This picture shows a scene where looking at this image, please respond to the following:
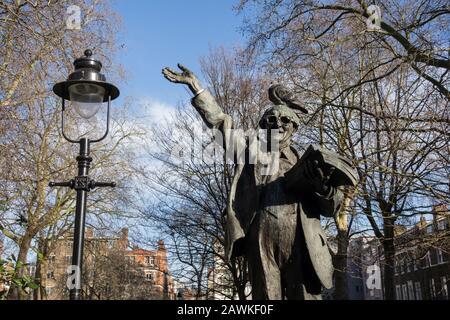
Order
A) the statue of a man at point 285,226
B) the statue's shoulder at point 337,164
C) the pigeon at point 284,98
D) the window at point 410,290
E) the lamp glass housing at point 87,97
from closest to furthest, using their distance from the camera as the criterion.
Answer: the statue's shoulder at point 337,164
the statue of a man at point 285,226
the pigeon at point 284,98
the lamp glass housing at point 87,97
the window at point 410,290

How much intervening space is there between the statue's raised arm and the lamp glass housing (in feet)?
5.30

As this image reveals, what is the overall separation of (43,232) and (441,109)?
18242 millimetres

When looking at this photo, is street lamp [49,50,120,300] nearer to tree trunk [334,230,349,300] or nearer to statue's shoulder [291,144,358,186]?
statue's shoulder [291,144,358,186]

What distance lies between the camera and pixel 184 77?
4.02m

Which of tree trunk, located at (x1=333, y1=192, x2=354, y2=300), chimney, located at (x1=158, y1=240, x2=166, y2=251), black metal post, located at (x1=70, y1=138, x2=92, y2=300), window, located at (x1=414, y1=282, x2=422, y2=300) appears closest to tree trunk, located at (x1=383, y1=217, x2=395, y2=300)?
tree trunk, located at (x1=333, y1=192, x2=354, y2=300)

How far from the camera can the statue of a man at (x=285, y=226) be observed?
3.44m

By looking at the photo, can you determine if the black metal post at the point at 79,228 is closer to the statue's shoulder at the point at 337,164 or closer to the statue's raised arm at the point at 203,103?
the statue's raised arm at the point at 203,103

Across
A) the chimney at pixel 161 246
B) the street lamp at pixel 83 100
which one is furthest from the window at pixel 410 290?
the street lamp at pixel 83 100

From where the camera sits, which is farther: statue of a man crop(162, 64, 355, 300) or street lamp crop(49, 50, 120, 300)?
street lamp crop(49, 50, 120, 300)

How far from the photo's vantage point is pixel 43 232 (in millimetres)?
23344

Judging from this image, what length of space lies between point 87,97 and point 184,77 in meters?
1.81

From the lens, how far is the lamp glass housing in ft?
17.5

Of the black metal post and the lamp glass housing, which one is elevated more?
the lamp glass housing
